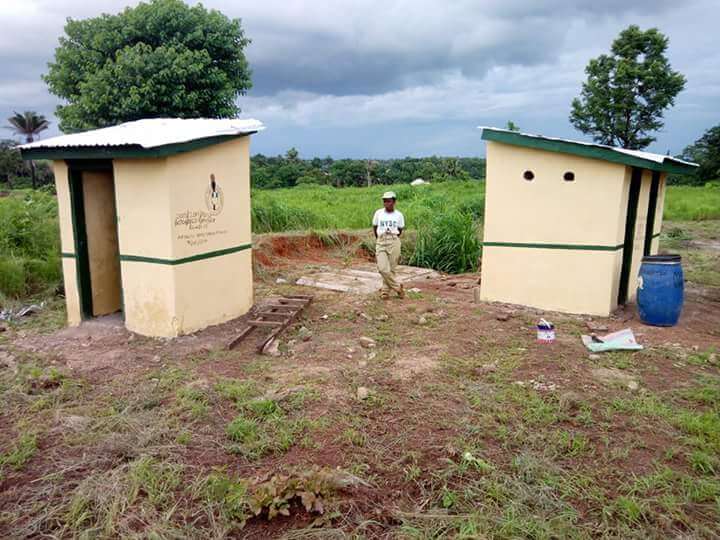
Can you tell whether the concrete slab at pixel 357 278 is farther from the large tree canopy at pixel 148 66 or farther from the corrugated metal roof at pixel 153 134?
the large tree canopy at pixel 148 66

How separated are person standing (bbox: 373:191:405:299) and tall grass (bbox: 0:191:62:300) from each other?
490cm

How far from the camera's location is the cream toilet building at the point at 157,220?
→ 229 inches

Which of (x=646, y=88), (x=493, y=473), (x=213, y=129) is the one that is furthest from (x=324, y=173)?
(x=493, y=473)

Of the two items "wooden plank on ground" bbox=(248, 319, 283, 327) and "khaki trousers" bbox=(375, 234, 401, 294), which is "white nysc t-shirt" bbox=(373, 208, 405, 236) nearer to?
"khaki trousers" bbox=(375, 234, 401, 294)

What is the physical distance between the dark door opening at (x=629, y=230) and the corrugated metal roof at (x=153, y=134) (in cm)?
490

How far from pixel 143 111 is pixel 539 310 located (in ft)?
29.8

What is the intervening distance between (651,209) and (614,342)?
12.9 ft

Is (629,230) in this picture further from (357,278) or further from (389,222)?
(357,278)

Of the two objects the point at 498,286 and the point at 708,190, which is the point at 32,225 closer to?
the point at 498,286

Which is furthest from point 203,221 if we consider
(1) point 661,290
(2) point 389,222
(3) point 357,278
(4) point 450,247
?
(4) point 450,247

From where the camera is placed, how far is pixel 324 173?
41.2 metres

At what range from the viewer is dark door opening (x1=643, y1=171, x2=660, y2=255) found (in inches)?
343

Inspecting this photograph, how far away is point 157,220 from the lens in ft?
19.1

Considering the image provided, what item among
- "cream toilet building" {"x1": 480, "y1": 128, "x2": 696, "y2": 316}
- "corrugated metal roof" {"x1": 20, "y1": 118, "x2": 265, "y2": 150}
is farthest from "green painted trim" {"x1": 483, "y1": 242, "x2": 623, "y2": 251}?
"corrugated metal roof" {"x1": 20, "y1": 118, "x2": 265, "y2": 150}
